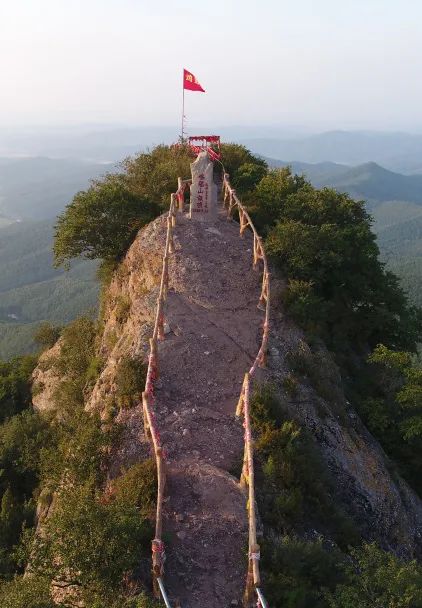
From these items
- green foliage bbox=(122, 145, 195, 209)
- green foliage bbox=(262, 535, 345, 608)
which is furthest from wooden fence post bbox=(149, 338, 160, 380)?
green foliage bbox=(122, 145, 195, 209)

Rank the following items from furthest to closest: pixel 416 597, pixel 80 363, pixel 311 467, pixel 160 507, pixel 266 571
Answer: pixel 80 363 < pixel 311 467 < pixel 160 507 < pixel 266 571 < pixel 416 597

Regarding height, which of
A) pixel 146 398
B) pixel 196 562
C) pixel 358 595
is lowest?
pixel 196 562

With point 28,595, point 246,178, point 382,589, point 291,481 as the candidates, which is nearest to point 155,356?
point 291,481

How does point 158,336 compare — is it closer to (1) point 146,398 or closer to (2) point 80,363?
(1) point 146,398

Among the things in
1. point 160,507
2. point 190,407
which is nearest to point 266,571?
point 160,507

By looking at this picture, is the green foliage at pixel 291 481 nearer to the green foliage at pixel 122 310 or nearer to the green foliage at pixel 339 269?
the green foliage at pixel 339 269

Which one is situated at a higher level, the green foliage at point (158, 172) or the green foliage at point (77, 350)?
the green foliage at point (158, 172)

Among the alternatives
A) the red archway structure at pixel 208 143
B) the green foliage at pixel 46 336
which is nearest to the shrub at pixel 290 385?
the red archway structure at pixel 208 143
